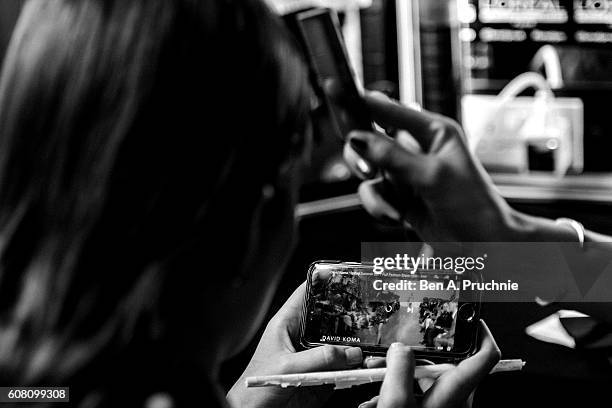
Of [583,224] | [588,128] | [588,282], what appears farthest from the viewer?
[588,128]

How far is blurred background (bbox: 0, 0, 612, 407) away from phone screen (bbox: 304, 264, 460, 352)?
0.12m

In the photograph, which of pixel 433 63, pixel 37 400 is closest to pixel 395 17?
pixel 433 63

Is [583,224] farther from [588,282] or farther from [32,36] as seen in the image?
[32,36]

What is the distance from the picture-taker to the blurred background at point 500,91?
1045 millimetres

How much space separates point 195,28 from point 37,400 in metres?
0.29

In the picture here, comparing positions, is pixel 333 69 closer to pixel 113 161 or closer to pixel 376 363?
pixel 376 363

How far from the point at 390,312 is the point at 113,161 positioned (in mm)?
422

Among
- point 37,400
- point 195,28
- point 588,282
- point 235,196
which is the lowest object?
point 588,282

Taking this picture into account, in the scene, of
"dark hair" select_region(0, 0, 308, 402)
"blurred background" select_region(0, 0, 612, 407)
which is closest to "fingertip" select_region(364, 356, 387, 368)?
"blurred background" select_region(0, 0, 612, 407)

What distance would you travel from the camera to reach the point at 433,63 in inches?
47.8

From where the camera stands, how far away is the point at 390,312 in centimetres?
82

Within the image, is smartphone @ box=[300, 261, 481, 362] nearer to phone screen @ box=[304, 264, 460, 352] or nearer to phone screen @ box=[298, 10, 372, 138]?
phone screen @ box=[304, 264, 460, 352]

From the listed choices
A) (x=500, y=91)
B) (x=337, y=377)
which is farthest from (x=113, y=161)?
(x=500, y=91)

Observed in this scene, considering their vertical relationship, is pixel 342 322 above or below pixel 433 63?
below
